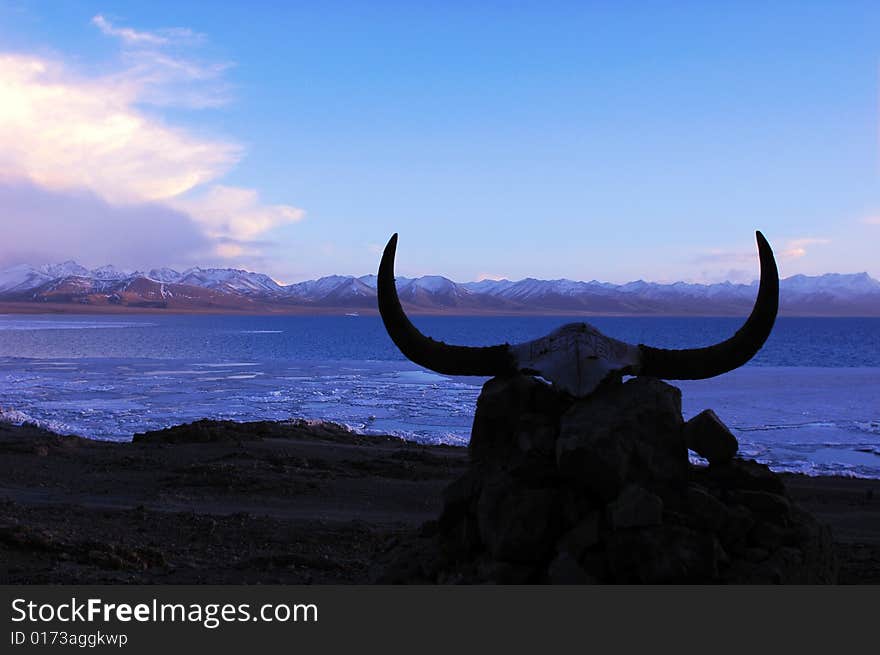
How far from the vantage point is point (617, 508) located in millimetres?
4258

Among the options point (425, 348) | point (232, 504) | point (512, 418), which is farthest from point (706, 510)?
point (232, 504)

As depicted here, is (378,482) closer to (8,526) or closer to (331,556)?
(331,556)

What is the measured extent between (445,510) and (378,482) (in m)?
8.69

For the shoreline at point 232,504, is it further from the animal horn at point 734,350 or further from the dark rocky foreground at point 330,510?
the animal horn at point 734,350

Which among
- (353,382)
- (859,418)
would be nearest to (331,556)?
(859,418)

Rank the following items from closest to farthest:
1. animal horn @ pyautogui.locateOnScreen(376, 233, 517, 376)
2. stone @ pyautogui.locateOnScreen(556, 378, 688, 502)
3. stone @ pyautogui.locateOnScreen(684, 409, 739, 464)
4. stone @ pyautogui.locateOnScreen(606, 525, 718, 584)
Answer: stone @ pyautogui.locateOnScreen(606, 525, 718, 584) < stone @ pyautogui.locateOnScreen(556, 378, 688, 502) < stone @ pyautogui.locateOnScreen(684, 409, 739, 464) < animal horn @ pyautogui.locateOnScreen(376, 233, 517, 376)

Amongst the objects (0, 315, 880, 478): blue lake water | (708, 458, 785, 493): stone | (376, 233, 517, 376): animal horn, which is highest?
(376, 233, 517, 376): animal horn

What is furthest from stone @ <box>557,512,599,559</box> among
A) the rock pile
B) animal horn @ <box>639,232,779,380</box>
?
animal horn @ <box>639,232,779,380</box>

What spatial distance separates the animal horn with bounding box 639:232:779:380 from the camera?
4809mm

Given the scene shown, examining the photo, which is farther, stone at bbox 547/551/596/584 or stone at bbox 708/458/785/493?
stone at bbox 708/458/785/493

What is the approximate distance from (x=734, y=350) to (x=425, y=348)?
2098 millimetres

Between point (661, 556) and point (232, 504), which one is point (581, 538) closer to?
point (661, 556)

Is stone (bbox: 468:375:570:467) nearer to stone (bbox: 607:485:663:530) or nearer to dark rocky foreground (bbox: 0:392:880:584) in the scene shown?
dark rocky foreground (bbox: 0:392:880:584)

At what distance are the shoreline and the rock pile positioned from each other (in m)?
1.34
